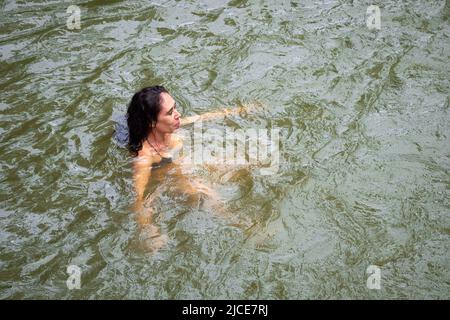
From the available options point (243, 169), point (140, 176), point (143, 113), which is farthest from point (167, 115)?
point (243, 169)

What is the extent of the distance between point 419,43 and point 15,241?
5.88m

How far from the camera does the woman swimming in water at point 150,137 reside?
4.98 metres

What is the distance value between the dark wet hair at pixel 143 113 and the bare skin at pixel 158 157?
0.06 metres

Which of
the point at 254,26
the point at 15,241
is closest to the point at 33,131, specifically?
the point at 15,241

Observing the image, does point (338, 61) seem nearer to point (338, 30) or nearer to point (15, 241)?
point (338, 30)

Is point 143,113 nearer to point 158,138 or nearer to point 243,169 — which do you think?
point 158,138

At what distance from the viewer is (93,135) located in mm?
5926

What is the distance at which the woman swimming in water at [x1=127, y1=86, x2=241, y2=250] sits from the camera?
498 cm

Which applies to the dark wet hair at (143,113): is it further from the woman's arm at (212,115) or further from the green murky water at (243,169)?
the woman's arm at (212,115)

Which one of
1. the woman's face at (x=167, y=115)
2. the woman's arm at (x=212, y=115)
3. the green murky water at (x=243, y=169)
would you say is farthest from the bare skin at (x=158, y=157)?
the woman's arm at (x=212, y=115)

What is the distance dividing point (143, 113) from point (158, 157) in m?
0.55

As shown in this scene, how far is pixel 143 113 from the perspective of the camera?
5.04 m

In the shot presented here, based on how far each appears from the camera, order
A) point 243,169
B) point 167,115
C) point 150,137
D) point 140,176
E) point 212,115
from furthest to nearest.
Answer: point 212,115 < point 243,169 < point 150,137 < point 140,176 < point 167,115

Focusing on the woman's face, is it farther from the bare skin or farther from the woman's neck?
the woman's neck
